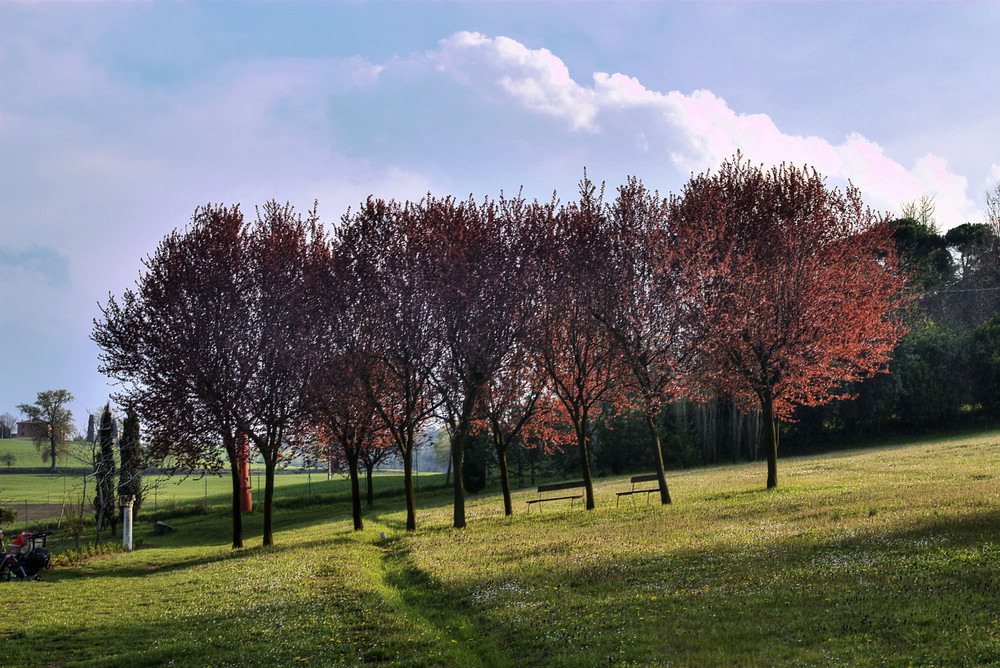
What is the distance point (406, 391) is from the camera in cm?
2842

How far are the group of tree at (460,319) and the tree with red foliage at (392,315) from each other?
9 centimetres

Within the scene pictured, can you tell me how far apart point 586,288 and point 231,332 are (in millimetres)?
15325

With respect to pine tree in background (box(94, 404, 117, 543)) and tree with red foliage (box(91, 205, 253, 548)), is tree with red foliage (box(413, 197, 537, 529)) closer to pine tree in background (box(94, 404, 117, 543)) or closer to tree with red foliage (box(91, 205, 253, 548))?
tree with red foliage (box(91, 205, 253, 548))

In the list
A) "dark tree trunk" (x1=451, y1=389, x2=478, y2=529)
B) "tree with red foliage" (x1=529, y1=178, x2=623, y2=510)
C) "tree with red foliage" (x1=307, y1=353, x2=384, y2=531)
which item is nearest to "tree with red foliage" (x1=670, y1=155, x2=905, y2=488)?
"tree with red foliage" (x1=529, y1=178, x2=623, y2=510)

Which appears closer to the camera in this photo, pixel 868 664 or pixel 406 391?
pixel 868 664

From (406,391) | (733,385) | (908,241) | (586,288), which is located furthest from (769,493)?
(908,241)

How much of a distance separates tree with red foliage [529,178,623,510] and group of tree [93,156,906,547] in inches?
3.5

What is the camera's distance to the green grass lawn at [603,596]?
9383 millimetres

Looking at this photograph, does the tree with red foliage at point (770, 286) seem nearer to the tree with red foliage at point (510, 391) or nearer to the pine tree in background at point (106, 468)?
the tree with red foliage at point (510, 391)

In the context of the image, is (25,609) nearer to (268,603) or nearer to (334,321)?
(268,603)

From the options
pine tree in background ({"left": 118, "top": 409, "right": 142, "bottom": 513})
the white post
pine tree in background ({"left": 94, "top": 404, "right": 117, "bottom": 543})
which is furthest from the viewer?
pine tree in background ({"left": 94, "top": 404, "right": 117, "bottom": 543})

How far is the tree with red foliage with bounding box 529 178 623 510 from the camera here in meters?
28.3

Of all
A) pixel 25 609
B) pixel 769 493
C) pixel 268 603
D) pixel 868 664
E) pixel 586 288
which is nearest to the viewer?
pixel 868 664

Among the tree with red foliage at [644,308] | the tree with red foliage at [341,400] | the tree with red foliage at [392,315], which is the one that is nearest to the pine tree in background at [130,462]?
the tree with red foliage at [341,400]
